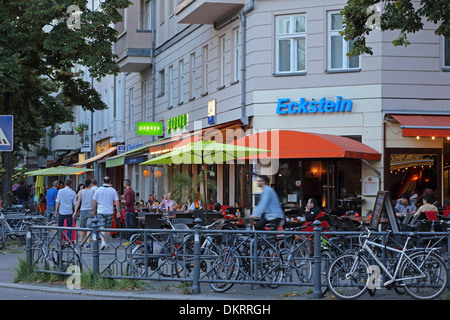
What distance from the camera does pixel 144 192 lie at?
3966 centimetres

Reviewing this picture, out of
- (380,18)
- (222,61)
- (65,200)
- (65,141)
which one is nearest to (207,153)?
(65,200)

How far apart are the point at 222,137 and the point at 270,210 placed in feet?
42.0

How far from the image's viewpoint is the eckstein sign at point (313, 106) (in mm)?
22484

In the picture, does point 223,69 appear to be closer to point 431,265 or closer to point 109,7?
point 109,7

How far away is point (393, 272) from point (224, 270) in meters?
2.44

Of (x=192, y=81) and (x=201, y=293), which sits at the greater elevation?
(x=192, y=81)

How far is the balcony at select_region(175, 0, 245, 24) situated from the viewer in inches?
997

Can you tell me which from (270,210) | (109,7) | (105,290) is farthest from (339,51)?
(105,290)

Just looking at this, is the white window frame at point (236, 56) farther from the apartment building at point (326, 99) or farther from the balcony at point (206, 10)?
the balcony at point (206, 10)

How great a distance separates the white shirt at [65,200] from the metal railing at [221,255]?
815cm

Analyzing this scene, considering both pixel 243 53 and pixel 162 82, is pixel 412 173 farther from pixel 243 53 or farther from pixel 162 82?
pixel 162 82

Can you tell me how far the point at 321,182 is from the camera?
23.6m

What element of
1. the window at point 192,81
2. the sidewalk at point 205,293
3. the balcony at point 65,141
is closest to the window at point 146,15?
the window at point 192,81

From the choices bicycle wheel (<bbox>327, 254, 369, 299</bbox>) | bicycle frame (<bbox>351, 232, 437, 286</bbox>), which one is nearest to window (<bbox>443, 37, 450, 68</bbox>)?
bicycle frame (<bbox>351, 232, 437, 286</bbox>)
